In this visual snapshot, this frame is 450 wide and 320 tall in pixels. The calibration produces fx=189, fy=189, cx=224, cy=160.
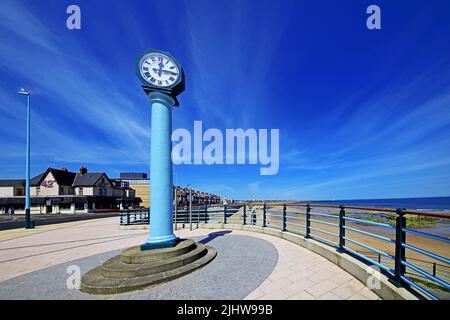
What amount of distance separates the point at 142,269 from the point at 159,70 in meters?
5.02

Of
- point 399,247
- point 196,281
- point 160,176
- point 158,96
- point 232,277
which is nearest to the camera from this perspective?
point 399,247

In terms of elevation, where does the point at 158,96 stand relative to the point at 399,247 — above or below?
above

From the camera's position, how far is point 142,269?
3.87 m

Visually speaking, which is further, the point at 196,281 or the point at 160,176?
the point at 160,176

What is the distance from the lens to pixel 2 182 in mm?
38500

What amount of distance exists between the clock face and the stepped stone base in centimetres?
441

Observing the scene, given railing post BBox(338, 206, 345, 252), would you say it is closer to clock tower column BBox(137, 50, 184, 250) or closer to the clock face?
clock tower column BBox(137, 50, 184, 250)

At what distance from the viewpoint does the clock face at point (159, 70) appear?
524cm

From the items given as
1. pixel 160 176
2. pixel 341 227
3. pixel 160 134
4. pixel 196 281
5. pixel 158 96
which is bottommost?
pixel 196 281

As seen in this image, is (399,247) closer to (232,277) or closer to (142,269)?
(232,277)

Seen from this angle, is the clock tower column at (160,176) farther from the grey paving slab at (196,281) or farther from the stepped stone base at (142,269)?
the grey paving slab at (196,281)

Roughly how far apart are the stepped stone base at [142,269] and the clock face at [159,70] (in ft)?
14.5

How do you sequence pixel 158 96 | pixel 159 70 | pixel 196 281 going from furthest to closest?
pixel 159 70, pixel 158 96, pixel 196 281

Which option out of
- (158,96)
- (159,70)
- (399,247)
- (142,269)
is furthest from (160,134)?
(399,247)
